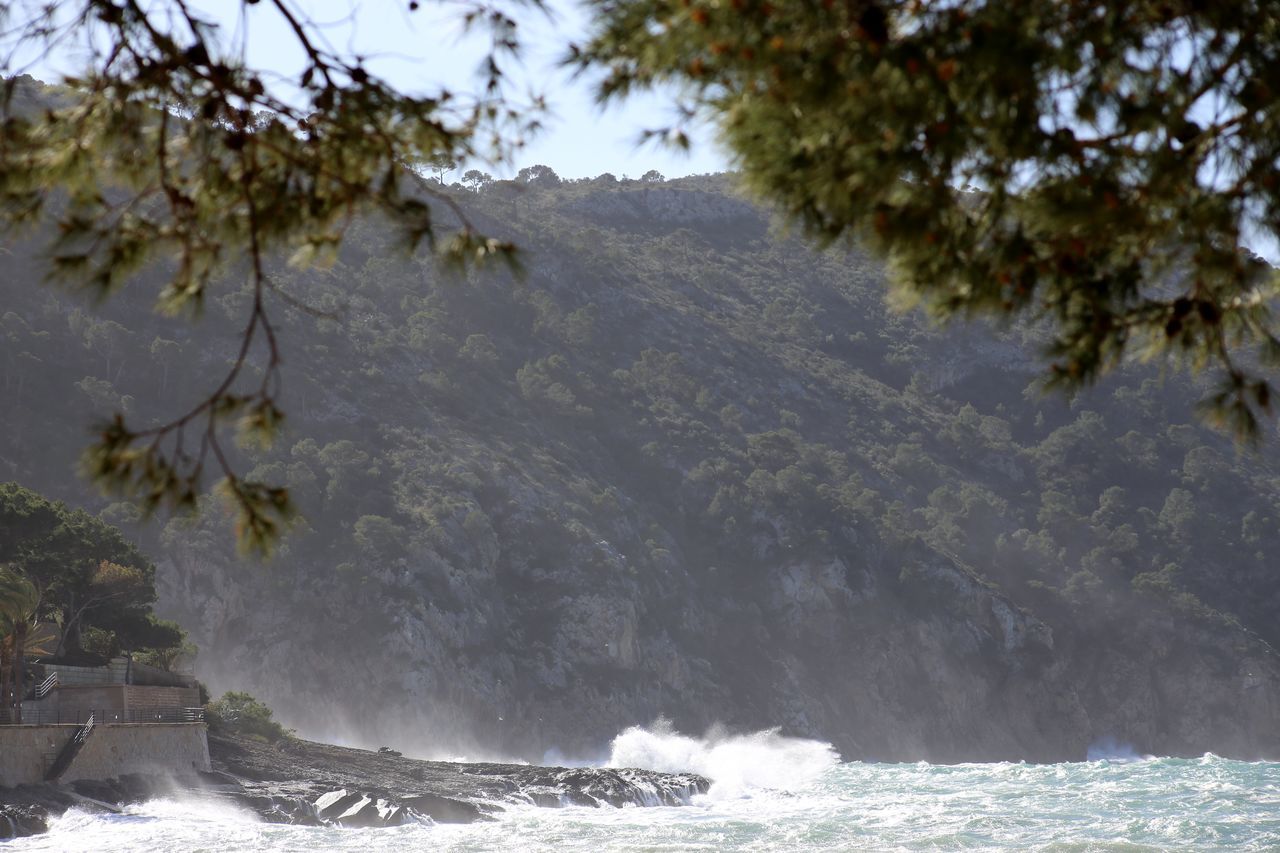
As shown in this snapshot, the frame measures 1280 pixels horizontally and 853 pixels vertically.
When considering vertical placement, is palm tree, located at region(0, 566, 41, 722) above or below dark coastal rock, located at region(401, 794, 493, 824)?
above

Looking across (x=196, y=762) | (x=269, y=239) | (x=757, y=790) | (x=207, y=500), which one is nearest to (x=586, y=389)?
(x=207, y=500)

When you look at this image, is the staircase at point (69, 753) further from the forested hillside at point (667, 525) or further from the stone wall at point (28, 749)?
the forested hillside at point (667, 525)

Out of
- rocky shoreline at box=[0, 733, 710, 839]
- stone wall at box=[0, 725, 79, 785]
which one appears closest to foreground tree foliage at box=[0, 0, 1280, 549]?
rocky shoreline at box=[0, 733, 710, 839]

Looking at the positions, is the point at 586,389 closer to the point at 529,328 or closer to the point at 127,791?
the point at 529,328

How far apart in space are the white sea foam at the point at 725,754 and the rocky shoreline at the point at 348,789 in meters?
14.7

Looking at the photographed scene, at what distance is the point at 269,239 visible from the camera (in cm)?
544

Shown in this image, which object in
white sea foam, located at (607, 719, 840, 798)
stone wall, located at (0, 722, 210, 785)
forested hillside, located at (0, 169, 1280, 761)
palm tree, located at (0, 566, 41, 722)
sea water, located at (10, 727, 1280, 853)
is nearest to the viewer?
sea water, located at (10, 727, 1280, 853)

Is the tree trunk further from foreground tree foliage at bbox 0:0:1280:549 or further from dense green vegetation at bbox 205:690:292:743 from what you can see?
foreground tree foliage at bbox 0:0:1280:549

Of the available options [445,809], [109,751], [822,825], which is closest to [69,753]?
[109,751]

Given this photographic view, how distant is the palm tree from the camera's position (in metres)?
25.6

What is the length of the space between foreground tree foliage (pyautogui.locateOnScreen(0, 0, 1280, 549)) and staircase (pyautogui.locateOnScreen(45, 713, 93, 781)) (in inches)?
895

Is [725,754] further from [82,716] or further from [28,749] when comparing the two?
[28,749]

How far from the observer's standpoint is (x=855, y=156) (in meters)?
4.50

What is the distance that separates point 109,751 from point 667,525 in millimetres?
43806
